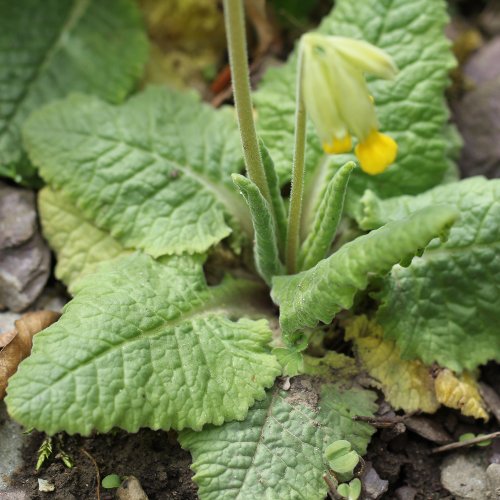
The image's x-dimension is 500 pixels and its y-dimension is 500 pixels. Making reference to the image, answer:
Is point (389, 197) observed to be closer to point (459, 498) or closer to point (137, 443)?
point (459, 498)

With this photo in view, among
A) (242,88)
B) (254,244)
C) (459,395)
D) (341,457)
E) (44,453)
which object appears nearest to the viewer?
(242,88)

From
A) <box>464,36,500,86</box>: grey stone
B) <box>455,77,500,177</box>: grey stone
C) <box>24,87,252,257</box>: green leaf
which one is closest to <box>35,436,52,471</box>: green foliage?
<box>24,87,252,257</box>: green leaf

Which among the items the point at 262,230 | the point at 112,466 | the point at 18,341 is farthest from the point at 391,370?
the point at 18,341

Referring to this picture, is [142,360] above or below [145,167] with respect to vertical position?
below

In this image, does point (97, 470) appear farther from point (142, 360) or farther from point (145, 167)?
point (145, 167)

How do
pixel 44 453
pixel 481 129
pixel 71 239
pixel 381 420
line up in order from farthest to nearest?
1. pixel 481 129
2. pixel 71 239
3. pixel 381 420
4. pixel 44 453

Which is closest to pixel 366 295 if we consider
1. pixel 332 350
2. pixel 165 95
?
pixel 332 350

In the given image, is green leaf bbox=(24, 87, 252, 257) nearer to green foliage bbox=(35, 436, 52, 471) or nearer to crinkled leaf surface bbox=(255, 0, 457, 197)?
crinkled leaf surface bbox=(255, 0, 457, 197)
